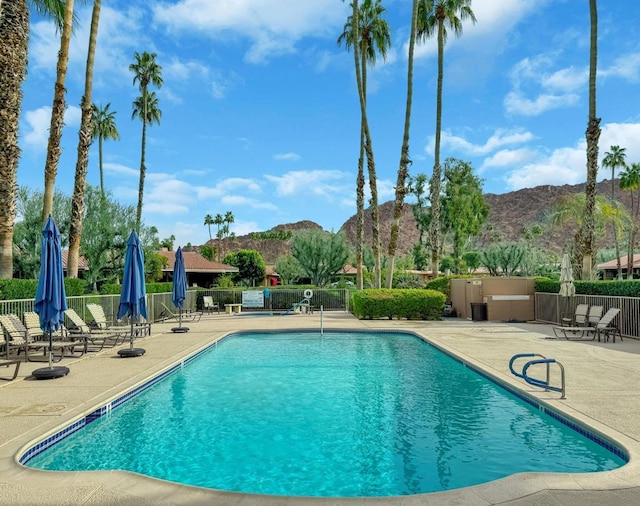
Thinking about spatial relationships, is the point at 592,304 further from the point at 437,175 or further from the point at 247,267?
the point at 247,267

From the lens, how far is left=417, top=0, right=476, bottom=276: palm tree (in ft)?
92.1

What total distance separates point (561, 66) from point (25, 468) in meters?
28.2

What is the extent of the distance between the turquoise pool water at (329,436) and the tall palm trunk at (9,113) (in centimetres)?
774

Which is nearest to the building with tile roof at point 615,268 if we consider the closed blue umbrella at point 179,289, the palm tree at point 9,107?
the closed blue umbrella at point 179,289

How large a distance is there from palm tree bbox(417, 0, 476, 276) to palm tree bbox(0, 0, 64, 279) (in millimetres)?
20063

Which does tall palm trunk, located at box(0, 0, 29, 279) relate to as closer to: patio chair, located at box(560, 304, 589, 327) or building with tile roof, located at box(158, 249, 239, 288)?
patio chair, located at box(560, 304, 589, 327)

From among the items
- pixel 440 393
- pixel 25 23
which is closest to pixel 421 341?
pixel 440 393

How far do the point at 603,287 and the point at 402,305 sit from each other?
736cm

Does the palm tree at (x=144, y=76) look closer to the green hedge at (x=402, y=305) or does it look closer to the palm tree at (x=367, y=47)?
the palm tree at (x=367, y=47)

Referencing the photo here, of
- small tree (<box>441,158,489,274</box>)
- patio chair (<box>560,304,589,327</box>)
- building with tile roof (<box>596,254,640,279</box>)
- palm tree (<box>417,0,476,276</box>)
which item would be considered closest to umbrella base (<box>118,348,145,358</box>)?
patio chair (<box>560,304,589,327</box>)

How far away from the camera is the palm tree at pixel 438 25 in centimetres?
2806

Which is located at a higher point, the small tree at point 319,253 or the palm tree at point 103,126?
the palm tree at point 103,126

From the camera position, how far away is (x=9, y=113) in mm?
14383

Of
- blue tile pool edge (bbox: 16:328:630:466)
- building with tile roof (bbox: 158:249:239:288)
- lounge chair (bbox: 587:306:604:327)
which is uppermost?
building with tile roof (bbox: 158:249:239:288)
